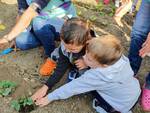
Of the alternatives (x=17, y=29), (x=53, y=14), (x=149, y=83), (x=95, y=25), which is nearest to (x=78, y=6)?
(x=95, y=25)

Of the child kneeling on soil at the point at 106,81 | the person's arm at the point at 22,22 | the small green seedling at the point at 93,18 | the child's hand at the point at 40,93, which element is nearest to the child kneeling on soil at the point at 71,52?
the child's hand at the point at 40,93

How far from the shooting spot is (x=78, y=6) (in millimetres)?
4039

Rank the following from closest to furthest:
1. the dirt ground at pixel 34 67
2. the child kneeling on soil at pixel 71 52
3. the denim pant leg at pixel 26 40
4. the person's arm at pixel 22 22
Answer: the child kneeling on soil at pixel 71 52 < the dirt ground at pixel 34 67 < the person's arm at pixel 22 22 < the denim pant leg at pixel 26 40

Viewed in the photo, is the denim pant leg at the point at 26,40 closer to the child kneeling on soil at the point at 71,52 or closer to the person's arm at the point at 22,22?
the person's arm at the point at 22,22

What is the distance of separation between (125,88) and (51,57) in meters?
0.78

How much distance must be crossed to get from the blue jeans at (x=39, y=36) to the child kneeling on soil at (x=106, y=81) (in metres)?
0.57

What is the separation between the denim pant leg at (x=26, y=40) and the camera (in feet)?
10.6

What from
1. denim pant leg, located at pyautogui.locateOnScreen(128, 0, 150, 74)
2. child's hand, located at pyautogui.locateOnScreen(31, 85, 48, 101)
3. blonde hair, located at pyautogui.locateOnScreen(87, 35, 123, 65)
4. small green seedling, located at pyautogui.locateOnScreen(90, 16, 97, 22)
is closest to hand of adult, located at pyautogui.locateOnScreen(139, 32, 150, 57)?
denim pant leg, located at pyautogui.locateOnScreen(128, 0, 150, 74)

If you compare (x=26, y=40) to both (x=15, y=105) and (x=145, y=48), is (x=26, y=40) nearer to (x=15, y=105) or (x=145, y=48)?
(x=15, y=105)

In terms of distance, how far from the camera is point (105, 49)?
2.38 meters

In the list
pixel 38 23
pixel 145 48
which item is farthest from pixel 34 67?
pixel 145 48

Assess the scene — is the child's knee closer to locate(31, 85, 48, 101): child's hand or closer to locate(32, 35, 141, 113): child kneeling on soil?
locate(31, 85, 48, 101): child's hand

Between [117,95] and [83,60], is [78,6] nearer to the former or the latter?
[83,60]

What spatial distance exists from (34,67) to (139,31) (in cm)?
94
